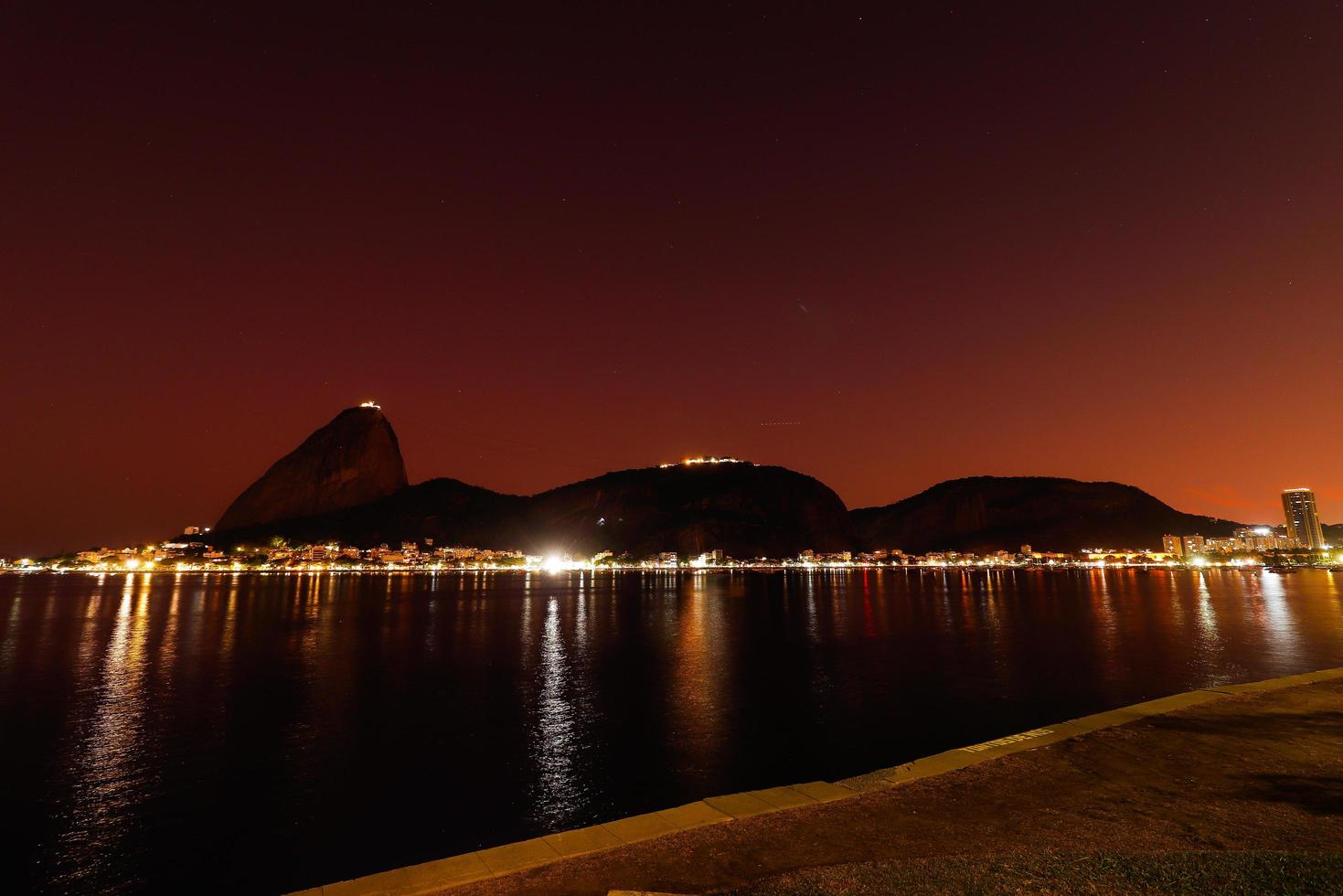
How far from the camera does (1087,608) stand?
2601 inches

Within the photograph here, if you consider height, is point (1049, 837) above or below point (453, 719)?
above

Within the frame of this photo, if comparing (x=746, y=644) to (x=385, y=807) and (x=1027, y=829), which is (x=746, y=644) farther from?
(x=1027, y=829)

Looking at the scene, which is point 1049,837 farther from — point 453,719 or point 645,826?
point 453,719

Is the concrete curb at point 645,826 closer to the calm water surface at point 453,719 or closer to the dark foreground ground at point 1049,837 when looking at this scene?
the dark foreground ground at point 1049,837

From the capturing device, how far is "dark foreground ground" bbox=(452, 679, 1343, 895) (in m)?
6.21

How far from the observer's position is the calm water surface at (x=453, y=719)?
13.0m

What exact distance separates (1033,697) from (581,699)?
15296 mm

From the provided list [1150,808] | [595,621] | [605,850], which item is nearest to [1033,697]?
[1150,808]

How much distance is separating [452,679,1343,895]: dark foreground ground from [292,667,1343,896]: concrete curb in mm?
230

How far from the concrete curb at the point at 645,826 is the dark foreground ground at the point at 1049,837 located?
230 millimetres

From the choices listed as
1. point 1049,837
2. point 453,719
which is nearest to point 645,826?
point 1049,837

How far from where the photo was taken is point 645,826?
846 centimetres

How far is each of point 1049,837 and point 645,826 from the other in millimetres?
4437

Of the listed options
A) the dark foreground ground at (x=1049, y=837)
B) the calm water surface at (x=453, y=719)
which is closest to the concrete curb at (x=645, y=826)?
the dark foreground ground at (x=1049, y=837)
